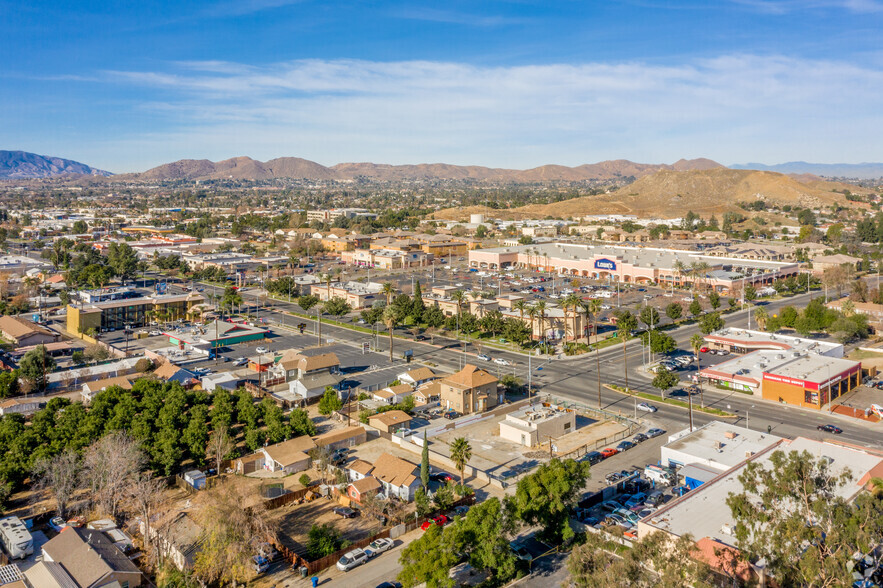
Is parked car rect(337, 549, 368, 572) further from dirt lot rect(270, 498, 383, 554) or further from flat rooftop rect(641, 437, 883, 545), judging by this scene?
flat rooftop rect(641, 437, 883, 545)

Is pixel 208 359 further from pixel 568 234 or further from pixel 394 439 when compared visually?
pixel 568 234

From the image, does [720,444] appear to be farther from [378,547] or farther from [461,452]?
[378,547]

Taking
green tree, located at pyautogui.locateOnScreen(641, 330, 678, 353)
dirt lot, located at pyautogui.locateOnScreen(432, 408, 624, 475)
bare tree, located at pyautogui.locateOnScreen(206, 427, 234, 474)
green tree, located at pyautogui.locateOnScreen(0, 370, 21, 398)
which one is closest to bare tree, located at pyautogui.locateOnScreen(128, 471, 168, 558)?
bare tree, located at pyautogui.locateOnScreen(206, 427, 234, 474)

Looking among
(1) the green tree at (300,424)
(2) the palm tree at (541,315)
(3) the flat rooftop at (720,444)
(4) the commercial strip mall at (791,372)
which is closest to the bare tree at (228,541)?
(1) the green tree at (300,424)

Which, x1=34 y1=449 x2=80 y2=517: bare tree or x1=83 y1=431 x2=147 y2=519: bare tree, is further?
x1=34 y1=449 x2=80 y2=517: bare tree

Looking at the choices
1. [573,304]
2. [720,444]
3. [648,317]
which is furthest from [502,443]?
[648,317]

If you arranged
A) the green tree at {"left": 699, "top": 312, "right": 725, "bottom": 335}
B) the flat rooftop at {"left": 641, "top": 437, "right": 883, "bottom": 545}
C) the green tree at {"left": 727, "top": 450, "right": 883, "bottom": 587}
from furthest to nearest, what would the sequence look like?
the green tree at {"left": 699, "top": 312, "right": 725, "bottom": 335}, the flat rooftop at {"left": 641, "top": 437, "right": 883, "bottom": 545}, the green tree at {"left": 727, "top": 450, "right": 883, "bottom": 587}

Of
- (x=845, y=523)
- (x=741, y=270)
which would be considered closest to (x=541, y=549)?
(x=845, y=523)
